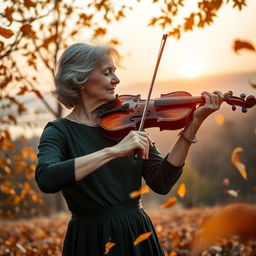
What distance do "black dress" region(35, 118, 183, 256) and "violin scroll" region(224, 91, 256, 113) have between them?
437 mm

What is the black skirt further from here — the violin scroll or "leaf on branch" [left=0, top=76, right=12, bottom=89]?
"leaf on branch" [left=0, top=76, right=12, bottom=89]

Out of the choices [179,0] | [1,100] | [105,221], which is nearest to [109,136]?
[105,221]

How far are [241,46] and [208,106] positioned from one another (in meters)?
1.32

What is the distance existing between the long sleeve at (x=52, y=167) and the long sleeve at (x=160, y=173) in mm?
454

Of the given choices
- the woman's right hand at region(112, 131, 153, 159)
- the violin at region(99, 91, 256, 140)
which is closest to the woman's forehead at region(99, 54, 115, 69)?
the violin at region(99, 91, 256, 140)

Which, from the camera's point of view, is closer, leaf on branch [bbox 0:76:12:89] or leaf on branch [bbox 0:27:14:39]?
leaf on branch [bbox 0:27:14:39]

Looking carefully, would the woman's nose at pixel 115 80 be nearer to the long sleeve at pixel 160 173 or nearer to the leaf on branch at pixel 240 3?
the long sleeve at pixel 160 173

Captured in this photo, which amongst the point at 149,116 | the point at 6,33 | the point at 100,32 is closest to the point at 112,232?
the point at 149,116

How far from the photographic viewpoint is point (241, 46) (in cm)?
98

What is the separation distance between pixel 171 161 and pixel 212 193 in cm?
2872

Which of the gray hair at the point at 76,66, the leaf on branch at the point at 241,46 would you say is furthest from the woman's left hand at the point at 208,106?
the leaf on branch at the point at 241,46

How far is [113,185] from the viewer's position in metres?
2.21

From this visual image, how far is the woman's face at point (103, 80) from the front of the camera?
2340 millimetres

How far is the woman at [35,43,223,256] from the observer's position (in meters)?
2.19
